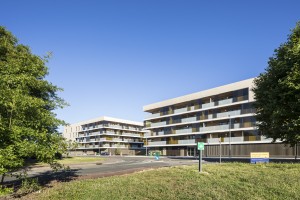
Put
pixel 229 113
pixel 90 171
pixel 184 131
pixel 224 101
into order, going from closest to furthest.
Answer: pixel 90 171, pixel 229 113, pixel 224 101, pixel 184 131

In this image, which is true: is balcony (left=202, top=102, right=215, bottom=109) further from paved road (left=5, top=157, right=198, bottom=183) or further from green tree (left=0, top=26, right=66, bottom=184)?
green tree (left=0, top=26, right=66, bottom=184)

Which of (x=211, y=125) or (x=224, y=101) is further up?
(x=224, y=101)

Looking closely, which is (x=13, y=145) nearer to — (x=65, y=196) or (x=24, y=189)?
(x=65, y=196)

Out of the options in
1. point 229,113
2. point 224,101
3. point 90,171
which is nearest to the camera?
point 90,171

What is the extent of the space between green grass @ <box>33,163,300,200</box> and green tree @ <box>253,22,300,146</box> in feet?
18.0

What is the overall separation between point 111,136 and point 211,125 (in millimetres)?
52369

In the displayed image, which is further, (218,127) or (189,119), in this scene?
(189,119)

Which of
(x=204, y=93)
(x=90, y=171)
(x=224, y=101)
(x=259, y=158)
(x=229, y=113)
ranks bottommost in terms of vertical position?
(x=90, y=171)

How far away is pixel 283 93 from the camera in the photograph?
19.8m

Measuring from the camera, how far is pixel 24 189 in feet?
50.2

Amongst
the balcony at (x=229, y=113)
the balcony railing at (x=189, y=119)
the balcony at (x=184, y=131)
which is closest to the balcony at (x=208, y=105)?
the balcony at (x=229, y=113)

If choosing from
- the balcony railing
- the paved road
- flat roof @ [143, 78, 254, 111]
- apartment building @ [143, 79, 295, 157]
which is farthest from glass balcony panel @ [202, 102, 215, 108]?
the paved road

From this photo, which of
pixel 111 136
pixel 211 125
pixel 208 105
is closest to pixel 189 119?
pixel 211 125

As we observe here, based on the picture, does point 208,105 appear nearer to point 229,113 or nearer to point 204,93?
point 204,93
